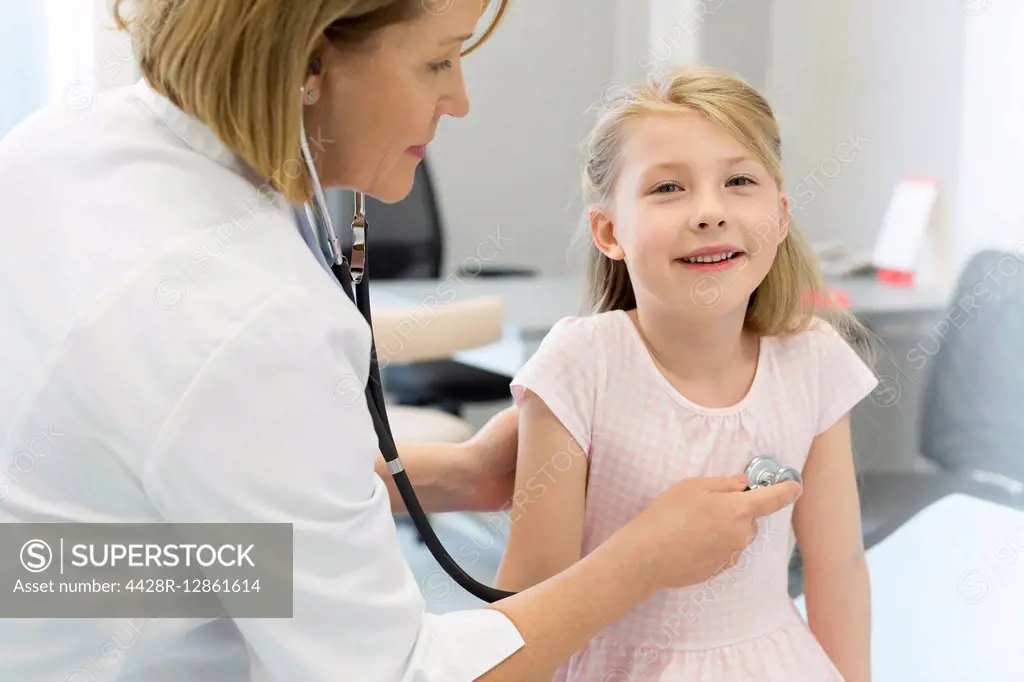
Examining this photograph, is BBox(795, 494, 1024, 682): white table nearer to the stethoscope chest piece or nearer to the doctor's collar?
the stethoscope chest piece

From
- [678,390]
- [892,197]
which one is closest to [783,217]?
[678,390]

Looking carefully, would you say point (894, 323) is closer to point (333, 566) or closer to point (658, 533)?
point (658, 533)

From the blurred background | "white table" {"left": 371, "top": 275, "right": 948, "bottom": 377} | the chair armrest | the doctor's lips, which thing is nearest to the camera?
the doctor's lips

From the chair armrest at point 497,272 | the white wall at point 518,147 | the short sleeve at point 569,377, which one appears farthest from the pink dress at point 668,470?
the chair armrest at point 497,272

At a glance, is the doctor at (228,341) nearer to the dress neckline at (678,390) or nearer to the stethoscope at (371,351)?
the stethoscope at (371,351)

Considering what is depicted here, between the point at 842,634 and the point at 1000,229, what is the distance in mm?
915

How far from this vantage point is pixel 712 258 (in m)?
0.90

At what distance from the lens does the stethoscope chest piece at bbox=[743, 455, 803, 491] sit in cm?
91

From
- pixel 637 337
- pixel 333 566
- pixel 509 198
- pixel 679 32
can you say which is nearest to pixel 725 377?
pixel 637 337

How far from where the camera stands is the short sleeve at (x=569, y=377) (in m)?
0.92

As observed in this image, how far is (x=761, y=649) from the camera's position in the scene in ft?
3.08

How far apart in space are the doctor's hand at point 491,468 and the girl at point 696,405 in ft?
0.30

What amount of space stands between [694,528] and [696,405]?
0.51ft

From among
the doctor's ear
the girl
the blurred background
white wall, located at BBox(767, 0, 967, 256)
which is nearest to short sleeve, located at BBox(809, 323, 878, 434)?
the girl
